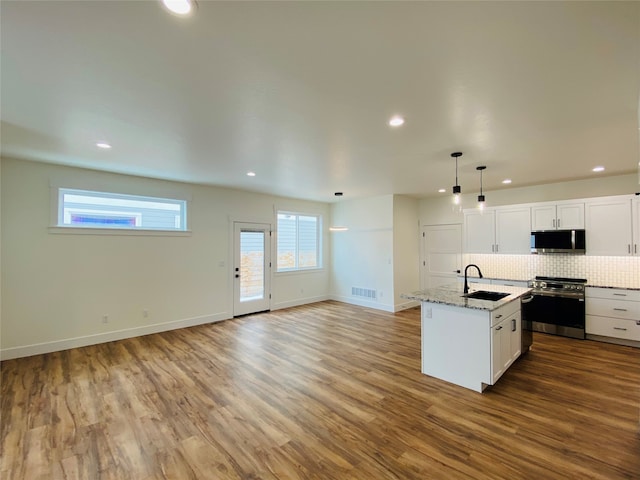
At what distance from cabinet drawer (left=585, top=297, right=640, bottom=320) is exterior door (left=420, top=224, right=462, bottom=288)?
234 centimetres

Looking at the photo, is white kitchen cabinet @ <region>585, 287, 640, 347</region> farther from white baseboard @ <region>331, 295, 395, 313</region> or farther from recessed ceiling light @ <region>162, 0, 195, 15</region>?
recessed ceiling light @ <region>162, 0, 195, 15</region>

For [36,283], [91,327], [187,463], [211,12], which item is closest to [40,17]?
[211,12]

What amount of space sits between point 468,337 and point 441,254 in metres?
4.10

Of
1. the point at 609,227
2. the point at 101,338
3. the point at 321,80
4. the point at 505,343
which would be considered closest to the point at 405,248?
the point at 609,227

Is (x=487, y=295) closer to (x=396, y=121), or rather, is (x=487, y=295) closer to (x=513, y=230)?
(x=396, y=121)

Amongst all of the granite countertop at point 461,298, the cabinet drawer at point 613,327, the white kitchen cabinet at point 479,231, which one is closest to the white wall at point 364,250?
the white kitchen cabinet at point 479,231

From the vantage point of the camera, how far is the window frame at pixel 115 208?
432cm

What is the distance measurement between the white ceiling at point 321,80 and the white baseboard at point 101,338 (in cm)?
269

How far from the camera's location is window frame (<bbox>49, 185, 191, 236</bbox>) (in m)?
4.32

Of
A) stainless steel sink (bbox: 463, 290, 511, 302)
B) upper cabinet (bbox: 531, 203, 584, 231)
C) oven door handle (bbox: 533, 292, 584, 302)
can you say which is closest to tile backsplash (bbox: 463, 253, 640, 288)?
oven door handle (bbox: 533, 292, 584, 302)

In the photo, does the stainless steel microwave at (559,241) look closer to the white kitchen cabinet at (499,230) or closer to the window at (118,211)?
the white kitchen cabinet at (499,230)

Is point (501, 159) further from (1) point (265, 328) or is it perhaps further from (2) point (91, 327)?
(2) point (91, 327)

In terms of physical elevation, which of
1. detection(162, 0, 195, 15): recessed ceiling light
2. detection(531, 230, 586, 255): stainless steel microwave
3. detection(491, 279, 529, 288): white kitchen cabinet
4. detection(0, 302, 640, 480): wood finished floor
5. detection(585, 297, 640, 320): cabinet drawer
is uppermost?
detection(162, 0, 195, 15): recessed ceiling light

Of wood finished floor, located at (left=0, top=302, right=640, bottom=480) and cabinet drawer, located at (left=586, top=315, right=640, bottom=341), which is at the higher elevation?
cabinet drawer, located at (left=586, top=315, right=640, bottom=341)
